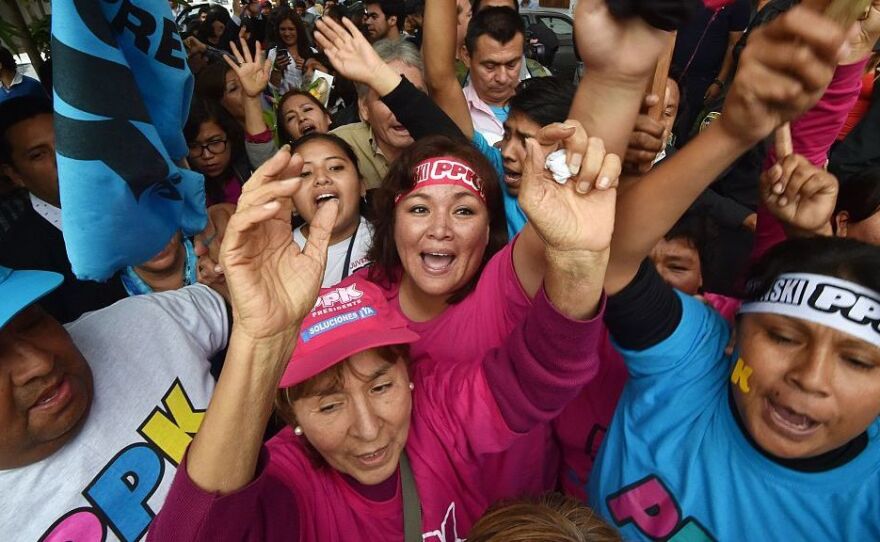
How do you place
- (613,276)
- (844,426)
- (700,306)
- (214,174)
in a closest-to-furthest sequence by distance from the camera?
(844,426)
(613,276)
(700,306)
(214,174)

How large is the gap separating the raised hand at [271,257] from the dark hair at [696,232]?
1437 mm

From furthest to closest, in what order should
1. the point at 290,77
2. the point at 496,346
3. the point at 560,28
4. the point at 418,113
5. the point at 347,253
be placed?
the point at 560,28 → the point at 290,77 → the point at 347,253 → the point at 418,113 → the point at 496,346

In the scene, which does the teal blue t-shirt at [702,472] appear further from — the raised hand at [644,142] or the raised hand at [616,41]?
the raised hand at [616,41]

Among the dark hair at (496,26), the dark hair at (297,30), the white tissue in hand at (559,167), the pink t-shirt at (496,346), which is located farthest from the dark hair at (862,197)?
the dark hair at (297,30)

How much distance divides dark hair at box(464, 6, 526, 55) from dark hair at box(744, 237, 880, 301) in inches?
92.4

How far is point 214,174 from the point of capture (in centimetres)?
306

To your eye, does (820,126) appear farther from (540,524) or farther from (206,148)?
(206,148)

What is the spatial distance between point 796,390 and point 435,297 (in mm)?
1060

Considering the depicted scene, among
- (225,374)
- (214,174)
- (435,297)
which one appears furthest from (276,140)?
(225,374)

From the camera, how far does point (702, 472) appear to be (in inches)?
46.0

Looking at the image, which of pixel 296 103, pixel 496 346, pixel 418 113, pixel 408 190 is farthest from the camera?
pixel 296 103

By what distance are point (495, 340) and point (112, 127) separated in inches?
42.2

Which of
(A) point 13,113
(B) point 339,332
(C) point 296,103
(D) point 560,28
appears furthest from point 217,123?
(D) point 560,28

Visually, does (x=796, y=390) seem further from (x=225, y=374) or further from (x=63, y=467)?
(x=63, y=467)
